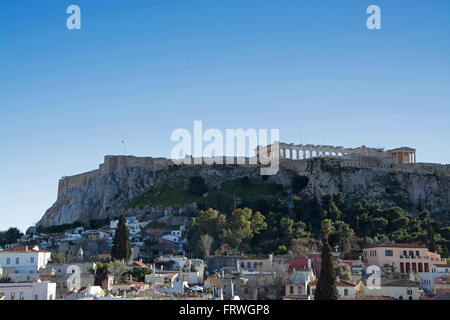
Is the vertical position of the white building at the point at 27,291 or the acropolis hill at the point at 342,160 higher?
the acropolis hill at the point at 342,160

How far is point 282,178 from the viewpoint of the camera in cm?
7944

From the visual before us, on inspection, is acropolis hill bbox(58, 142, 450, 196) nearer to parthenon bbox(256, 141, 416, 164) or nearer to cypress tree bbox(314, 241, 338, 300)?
parthenon bbox(256, 141, 416, 164)

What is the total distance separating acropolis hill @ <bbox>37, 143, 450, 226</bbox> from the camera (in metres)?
76.6

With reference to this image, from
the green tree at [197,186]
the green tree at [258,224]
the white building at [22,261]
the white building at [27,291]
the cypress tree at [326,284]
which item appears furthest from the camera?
the green tree at [197,186]

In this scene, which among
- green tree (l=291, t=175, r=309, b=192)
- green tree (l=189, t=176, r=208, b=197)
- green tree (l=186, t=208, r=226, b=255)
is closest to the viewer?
green tree (l=186, t=208, r=226, b=255)

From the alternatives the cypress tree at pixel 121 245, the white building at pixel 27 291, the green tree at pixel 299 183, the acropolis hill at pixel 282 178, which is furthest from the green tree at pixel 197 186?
the white building at pixel 27 291

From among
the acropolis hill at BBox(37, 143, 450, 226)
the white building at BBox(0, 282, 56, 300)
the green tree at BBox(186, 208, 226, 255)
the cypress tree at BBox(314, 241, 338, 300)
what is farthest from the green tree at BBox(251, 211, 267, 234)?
the white building at BBox(0, 282, 56, 300)

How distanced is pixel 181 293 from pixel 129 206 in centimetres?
4183

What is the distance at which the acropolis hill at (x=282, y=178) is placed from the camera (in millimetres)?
76625

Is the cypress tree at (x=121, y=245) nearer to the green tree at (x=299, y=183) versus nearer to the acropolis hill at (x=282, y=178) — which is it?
the acropolis hill at (x=282, y=178)

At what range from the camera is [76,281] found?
139 ft

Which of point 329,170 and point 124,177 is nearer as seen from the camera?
point 329,170
